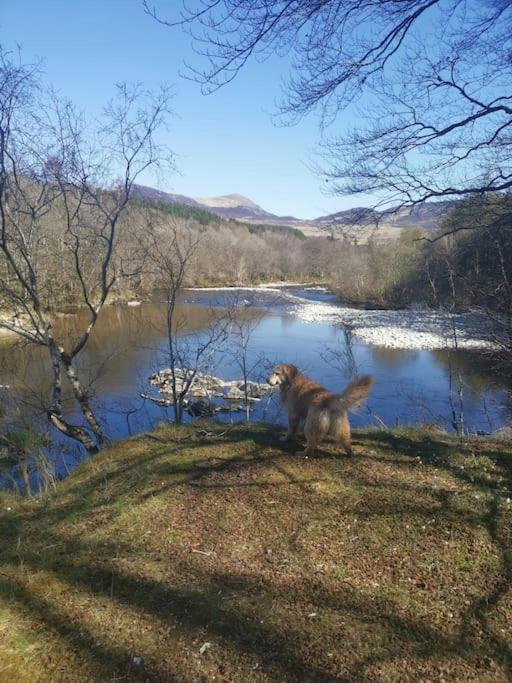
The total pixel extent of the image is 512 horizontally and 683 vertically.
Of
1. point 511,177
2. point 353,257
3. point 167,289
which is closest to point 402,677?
point 511,177

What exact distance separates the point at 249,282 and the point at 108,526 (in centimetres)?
6497

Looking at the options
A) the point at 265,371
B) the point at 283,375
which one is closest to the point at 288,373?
the point at 283,375

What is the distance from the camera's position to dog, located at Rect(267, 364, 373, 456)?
5324mm

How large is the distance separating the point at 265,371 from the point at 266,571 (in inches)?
613

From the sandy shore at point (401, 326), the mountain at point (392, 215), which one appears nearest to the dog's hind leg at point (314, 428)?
the mountain at point (392, 215)

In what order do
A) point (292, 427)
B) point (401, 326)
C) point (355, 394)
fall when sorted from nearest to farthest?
point (355, 394), point (292, 427), point (401, 326)

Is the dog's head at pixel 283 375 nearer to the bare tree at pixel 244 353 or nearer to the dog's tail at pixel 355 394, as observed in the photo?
the dog's tail at pixel 355 394

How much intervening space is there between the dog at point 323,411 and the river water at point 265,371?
441 cm

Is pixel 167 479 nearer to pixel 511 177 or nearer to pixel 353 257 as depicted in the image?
pixel 511 177

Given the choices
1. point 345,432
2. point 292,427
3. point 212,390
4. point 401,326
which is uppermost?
point 345,432

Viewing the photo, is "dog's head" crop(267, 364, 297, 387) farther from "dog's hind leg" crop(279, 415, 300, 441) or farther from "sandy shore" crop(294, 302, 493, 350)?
"sandy shore" crop(294, 302, 493, 350)

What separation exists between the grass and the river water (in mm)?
5103

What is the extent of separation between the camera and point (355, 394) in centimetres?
530

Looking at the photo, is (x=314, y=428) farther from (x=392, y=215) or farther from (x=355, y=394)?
(x=392, y=215)
